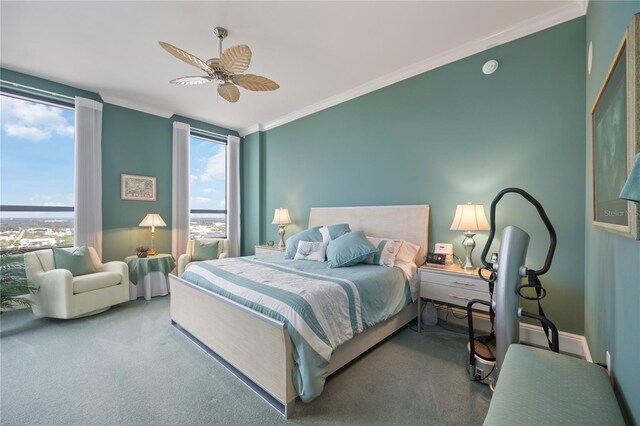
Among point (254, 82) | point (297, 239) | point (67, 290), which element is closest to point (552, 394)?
point (297, 239)

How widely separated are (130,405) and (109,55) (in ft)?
11.7

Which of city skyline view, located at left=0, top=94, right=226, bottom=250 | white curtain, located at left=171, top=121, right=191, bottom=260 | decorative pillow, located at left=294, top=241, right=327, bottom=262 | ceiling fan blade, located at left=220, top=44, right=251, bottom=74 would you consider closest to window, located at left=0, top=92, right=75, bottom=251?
city skyline view, located at left=0, top=94, right=226, bottom=250

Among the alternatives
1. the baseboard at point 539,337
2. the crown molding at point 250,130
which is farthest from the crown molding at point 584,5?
the crown molding at point 250,130

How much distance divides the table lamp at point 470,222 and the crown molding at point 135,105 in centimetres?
496

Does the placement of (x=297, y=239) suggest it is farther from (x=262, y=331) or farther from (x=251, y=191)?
(x=251, y=191)

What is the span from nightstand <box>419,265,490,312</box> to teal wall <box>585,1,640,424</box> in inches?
28.8

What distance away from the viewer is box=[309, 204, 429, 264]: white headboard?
3225mm

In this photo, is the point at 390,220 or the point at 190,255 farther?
the point at 190,255

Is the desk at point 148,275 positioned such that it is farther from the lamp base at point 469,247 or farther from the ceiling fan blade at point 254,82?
the lamp base at point 469,247

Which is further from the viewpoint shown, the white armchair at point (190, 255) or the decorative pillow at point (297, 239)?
the white armchair at point (190, 255)

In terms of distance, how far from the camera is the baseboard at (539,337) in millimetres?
2313

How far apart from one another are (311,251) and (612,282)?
2543 millimetres

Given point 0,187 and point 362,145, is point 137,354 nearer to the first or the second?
point 0,187

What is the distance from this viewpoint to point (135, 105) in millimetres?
4359
